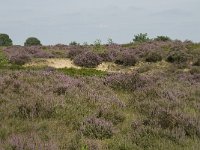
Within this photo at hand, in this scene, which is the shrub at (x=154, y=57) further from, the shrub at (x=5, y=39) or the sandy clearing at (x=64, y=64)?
the shrub at (x=5, y=39)

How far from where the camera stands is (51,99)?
32.8ft

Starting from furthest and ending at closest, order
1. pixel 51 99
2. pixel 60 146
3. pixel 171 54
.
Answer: pixel 171 54 → pixel 51 99 → pixel 60 146

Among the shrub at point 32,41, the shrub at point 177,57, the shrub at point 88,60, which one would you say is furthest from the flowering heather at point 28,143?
the shrub at point 32,41

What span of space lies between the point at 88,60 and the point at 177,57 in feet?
17.0

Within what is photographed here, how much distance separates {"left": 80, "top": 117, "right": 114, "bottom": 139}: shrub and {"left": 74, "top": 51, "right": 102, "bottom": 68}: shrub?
15.4 m

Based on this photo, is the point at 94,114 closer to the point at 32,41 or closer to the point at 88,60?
the point at 88,60

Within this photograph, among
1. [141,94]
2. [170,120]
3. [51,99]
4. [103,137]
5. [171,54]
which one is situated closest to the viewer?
[103,137]

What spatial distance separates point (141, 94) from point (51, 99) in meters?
3.08

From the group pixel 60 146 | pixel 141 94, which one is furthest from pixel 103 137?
pixel 141 94

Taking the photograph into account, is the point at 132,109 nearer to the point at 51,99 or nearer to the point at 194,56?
the point at 51,99

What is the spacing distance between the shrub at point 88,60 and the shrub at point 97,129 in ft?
50.5

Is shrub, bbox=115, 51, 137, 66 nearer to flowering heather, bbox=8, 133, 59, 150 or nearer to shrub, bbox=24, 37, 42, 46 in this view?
flowering heather, bbox=8, 133, 59, 150

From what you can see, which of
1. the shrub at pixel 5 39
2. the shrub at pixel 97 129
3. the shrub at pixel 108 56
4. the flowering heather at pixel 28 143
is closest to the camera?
the flowering heather at pixel 28 143

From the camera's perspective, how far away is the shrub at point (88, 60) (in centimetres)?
2372
